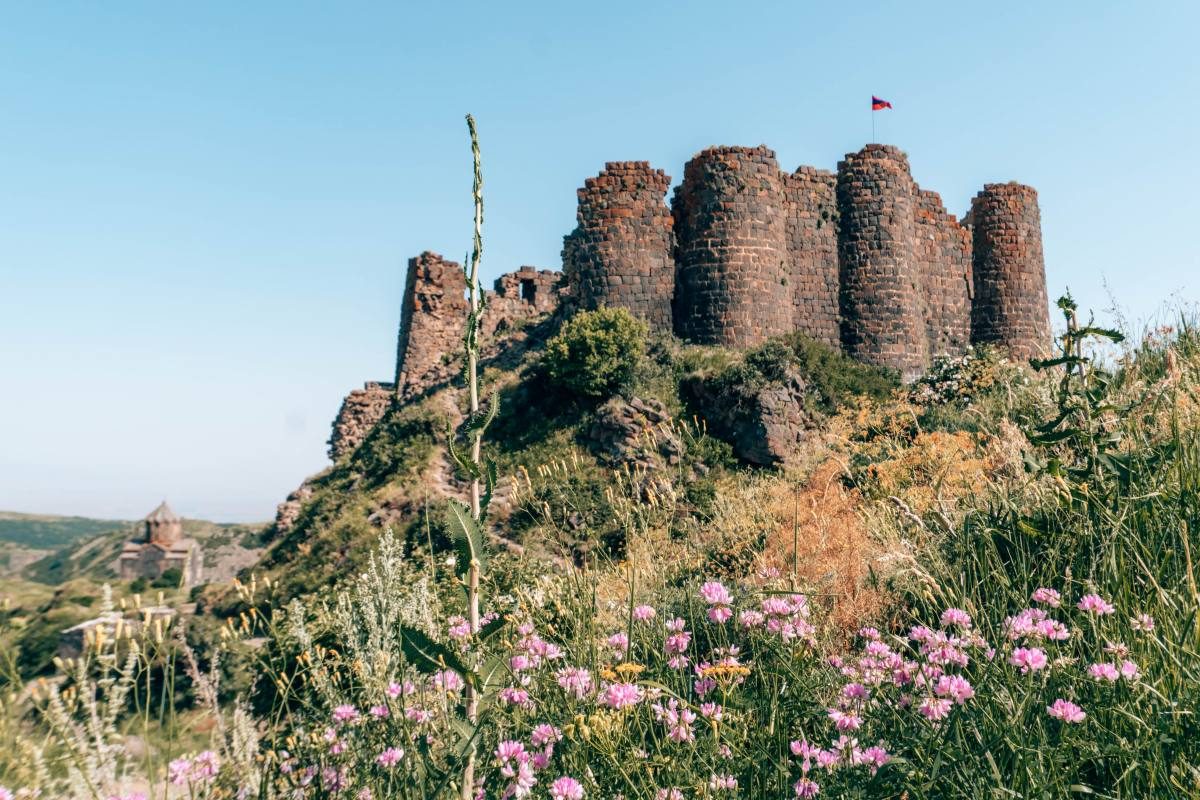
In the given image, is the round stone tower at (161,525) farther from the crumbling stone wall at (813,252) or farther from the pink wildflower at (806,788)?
the pink wildflower at (806,788)

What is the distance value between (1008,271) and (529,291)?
16.8 m

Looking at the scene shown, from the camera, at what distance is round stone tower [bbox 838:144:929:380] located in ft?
72.2

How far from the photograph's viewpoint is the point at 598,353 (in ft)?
63.0

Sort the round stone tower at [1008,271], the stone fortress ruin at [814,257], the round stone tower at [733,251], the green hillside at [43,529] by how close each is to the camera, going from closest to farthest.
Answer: the round stone tower at [733,251] < the stone fortress ruin at [814,257] < the round stone tower at [1008,271] < the green hillside at [43,529]

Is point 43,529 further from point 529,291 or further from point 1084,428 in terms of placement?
point 1084,428

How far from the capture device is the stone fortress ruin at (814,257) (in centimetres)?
2086

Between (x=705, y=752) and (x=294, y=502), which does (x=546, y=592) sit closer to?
(x=705, y=752)

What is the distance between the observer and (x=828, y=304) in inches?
879

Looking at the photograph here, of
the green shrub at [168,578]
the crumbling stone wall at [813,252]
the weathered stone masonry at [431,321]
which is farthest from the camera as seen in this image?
the green shrub at [168,578]

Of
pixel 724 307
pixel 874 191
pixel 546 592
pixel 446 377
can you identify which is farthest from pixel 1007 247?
pixel 546 592

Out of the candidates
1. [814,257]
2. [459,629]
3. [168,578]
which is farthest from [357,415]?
[459,629]

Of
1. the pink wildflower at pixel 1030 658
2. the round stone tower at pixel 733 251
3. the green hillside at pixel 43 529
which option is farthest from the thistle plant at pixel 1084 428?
the green hillside at pixel 43 529

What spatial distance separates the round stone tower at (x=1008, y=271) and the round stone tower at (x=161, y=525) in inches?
1467

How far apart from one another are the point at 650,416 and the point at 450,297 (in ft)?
47.2
